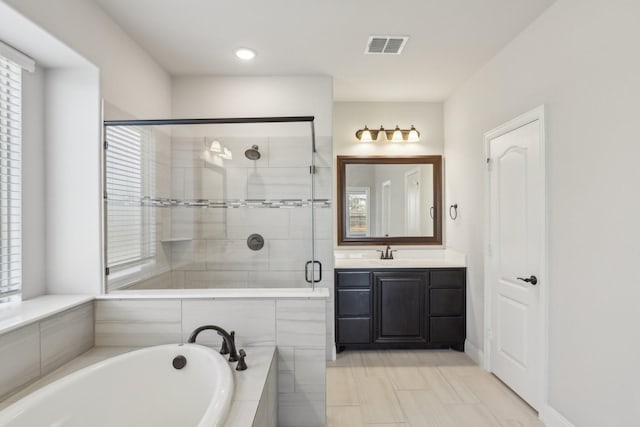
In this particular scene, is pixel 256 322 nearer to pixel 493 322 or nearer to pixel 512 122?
pixel 493 322

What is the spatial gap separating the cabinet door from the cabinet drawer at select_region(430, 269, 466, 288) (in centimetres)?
11

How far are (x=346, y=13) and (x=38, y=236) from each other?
2336mm

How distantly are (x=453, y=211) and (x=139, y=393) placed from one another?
3.27 meters

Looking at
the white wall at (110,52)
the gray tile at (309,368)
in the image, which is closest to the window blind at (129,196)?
the white wall at (110,52)

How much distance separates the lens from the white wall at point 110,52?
1884 mm

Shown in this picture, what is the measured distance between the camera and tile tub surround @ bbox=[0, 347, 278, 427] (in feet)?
5.02

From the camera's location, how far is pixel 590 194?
1.95 m

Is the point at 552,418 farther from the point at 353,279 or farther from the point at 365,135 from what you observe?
the point at 365,135

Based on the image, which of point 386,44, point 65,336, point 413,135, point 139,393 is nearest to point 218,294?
point 139,393

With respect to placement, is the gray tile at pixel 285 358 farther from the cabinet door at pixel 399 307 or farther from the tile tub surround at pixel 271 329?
the cabinet door at pixel 399 307

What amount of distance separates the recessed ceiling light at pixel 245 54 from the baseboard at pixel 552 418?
326cm

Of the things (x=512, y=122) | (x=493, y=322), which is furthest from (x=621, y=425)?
(x=512, y=122)

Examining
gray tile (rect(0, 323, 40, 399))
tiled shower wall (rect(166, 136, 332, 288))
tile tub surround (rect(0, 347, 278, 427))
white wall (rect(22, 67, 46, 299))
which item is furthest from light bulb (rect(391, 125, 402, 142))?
gray tile (rect(0, 323, 40, 399))

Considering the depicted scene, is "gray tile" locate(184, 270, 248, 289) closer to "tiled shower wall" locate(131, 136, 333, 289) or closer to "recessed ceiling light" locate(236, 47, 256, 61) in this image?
"tiled shower wall" locate(131, 136, 333, 289)
